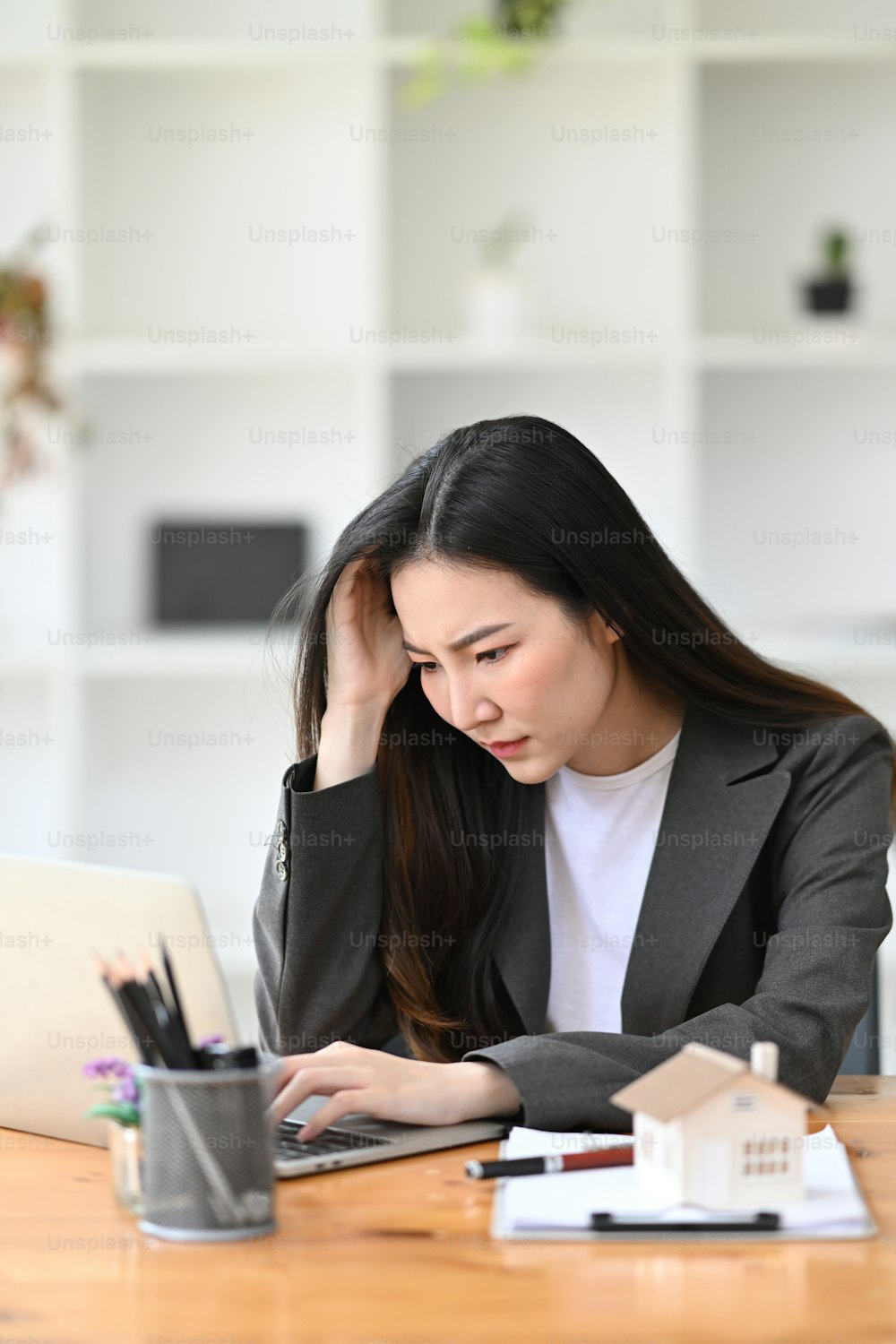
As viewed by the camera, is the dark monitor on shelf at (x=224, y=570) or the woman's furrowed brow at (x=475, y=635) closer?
the woman's furrowed brow at (x=475, y=635)

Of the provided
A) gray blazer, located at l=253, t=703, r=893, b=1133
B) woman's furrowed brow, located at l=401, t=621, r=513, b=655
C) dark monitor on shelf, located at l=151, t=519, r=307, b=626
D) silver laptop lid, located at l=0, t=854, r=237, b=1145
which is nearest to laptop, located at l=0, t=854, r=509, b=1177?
silver laptop lid, located at l=0, t=854, r=237, b=1145

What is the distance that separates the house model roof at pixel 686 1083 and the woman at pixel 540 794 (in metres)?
0.33

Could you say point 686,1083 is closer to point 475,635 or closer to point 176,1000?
point 176,1000

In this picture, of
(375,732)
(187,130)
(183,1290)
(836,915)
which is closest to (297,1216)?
(183,1290)

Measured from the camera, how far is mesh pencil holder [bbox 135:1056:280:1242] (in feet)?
3.15

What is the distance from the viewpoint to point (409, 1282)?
0.92 m

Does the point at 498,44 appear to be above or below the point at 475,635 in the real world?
above

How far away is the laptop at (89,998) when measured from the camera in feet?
3.53

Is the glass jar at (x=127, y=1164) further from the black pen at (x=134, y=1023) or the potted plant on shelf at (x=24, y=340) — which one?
the potted plant on shelf at (x=24, y=340)

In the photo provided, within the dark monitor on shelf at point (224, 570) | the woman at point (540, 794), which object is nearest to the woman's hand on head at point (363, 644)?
the woman at point (540, 794)

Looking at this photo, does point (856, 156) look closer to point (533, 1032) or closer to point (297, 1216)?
point (533, 1032)

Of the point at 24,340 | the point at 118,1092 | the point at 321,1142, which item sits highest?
the point at 24,340

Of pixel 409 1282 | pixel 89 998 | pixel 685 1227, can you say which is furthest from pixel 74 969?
pixel 685 1227

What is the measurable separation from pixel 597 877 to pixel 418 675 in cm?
31
